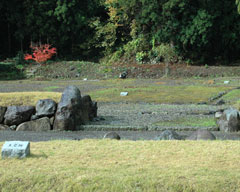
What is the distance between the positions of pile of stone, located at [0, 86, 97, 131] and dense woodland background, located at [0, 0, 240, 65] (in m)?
19.6

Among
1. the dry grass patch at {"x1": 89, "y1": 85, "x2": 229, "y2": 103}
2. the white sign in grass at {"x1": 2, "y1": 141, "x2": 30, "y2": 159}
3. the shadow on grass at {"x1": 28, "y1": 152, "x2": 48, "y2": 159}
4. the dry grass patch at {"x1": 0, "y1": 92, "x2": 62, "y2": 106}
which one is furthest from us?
the dry grass patch at {"x1": 89, "y1": 85, "x2": 229, "y2": 103}

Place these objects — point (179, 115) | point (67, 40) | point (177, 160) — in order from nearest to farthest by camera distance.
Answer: point (177, 160) < point (179, 115) < point (67, 40)

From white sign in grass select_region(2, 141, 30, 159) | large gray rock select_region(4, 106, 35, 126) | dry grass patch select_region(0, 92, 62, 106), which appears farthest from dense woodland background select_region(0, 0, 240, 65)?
white sign in grass select_region(2, 141, 30, 159)

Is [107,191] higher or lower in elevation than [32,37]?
lower

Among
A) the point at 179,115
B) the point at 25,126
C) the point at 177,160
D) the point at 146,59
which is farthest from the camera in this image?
the point at 146,59

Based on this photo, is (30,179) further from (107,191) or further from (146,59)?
(146,59)

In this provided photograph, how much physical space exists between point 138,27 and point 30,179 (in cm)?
2847

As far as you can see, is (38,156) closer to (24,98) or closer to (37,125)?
(37,125)

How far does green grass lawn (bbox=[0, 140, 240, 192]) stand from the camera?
16.4 ft

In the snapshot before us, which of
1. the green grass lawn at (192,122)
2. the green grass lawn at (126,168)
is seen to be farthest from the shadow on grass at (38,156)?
the green grass lawn at (192,122)

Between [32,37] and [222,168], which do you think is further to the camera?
[32,37]

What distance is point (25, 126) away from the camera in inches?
401

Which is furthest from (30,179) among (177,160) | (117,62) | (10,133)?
(117,62)

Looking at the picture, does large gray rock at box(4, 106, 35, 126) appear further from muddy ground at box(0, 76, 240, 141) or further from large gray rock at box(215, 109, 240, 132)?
large gray rock at box(215, 109, 240, 132)
